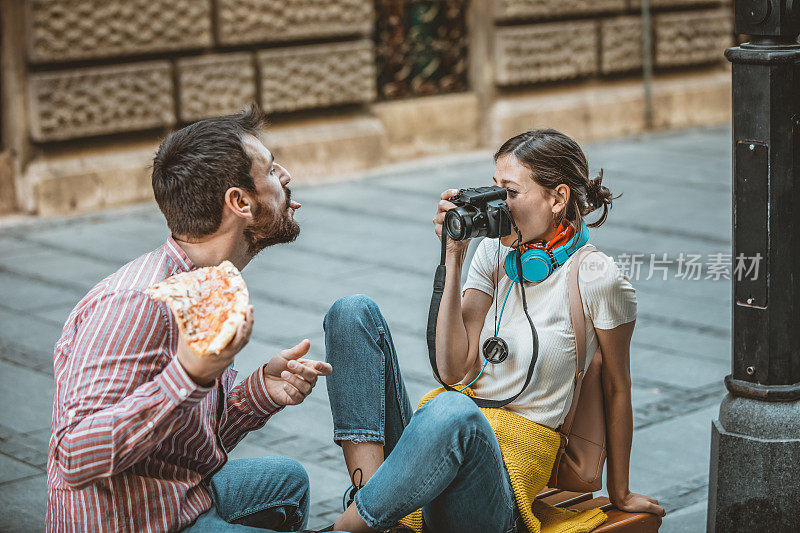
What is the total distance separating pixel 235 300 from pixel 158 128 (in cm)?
619

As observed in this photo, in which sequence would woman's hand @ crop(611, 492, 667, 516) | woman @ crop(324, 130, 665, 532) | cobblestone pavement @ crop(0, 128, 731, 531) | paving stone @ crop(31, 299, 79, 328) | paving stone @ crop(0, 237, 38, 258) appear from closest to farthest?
woman @ crop(324, 130, 665, 532) → woman's hand @ crop(611, 492, 667, 516) → cobblestone pavement @ crop(0, 128, 731, 531) → paving stone @ crop(31, 299, 79, 328) → paving stone @ crop(0, 237, 38, 258)

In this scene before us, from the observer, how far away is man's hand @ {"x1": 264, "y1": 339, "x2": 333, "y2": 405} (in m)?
2.65

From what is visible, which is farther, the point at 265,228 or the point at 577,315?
the point at 577,315

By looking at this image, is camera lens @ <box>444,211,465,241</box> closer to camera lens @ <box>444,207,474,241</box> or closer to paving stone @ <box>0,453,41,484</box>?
camera lens @ <box>444,207,474,241</box>

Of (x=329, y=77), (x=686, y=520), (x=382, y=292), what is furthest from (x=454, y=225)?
(x=329, y=77)

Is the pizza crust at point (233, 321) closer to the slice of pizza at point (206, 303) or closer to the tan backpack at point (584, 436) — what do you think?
the slice of pizza at point (206, 303)

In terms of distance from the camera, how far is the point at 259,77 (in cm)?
866

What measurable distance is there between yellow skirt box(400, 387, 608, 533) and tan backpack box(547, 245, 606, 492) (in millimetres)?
66

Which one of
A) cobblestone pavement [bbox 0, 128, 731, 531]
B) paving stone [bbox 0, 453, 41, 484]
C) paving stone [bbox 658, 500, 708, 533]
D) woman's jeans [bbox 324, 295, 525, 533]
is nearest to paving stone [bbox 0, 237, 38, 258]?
cobblestone pavement [bbox 0, 128, 731, 531]

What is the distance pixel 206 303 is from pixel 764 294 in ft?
5.34

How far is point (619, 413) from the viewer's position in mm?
2951

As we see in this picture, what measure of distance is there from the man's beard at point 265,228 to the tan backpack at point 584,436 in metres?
0.74

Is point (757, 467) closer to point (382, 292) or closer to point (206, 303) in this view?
point (206, 303)

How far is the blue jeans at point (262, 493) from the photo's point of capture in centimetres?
278
